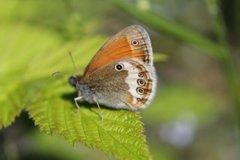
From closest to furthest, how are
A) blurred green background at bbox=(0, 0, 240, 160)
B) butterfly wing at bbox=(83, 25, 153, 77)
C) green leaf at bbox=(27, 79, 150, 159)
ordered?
green leaf at bbox=(27, 79, 150, 159)
butterfly wing at bbox=(83, 25, 153, 77)
blurred green background at bbox=(0, 0, 240, 160)

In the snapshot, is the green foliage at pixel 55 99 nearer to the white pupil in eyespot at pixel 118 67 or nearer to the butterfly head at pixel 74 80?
the butterfly head at pixel 74 80

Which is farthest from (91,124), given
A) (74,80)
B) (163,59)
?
(163,59)

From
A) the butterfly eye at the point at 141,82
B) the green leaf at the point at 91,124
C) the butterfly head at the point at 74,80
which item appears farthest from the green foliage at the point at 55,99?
the butterfly eye at the point at 141,82

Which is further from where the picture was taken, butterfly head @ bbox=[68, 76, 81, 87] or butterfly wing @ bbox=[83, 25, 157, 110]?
butterfly head @ bbox=[68, 76, 81, 87]

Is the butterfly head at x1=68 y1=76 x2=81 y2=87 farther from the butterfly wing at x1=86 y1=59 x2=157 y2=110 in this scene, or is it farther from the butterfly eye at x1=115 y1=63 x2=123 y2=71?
the butterfly eye at x1=115 y1=63 x2=123 y2=71

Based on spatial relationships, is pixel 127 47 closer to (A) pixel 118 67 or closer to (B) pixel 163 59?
(A) pixel 118 67

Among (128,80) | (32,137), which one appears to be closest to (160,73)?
(32,137)

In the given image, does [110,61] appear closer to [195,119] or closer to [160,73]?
[195,119]

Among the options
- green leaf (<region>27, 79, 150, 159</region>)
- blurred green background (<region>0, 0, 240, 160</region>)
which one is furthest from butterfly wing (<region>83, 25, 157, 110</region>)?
blurred green background (<region>0, 0, 240, 160</region>)
